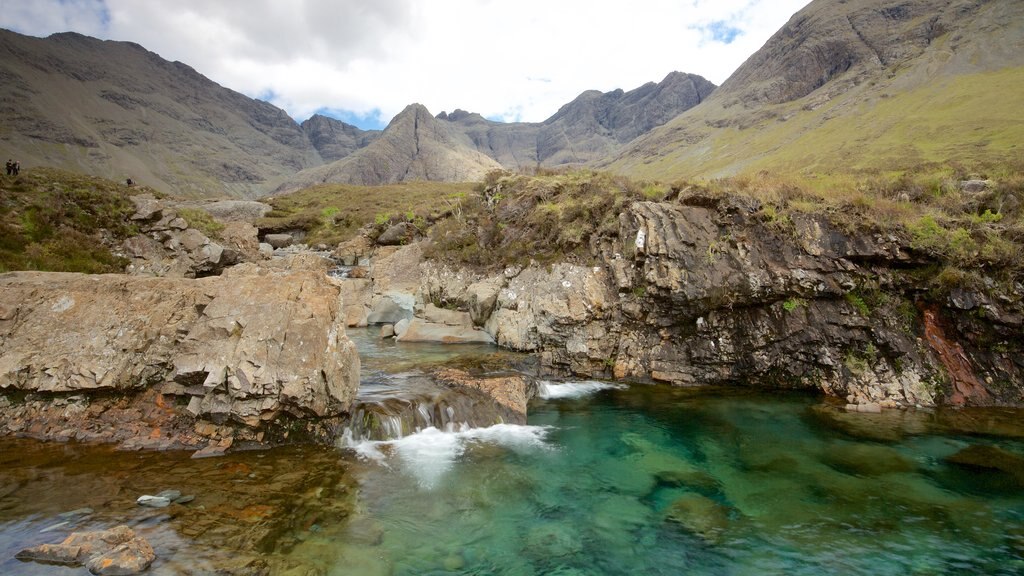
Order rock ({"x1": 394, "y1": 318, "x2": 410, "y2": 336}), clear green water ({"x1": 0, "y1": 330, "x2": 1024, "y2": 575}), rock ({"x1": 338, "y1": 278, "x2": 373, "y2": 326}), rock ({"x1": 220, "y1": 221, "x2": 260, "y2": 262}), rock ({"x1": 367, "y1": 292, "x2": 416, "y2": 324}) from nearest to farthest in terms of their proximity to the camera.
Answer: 1. clear green water ({"x1": 0, "y1": 330, "x2": 1024, "y2": 575})
2. rock ({"x1": 394, "y1": 318, "x2": 410, "y2": 336})
3. rock ({"x1": 338, "y1": 278, "x2": 373, "y2": 326})
4. rock ({"x1": 367, "y1": 292, "x2": 416, "y2": 324})
5. rock ({"x1": 220, "y1": 221, "x2": 260, "y2": 262})

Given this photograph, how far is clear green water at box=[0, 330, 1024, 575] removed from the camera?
6.66 m

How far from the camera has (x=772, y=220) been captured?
1591 cm

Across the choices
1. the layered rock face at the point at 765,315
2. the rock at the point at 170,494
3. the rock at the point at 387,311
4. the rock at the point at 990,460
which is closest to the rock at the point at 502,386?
the layered rock face at the point at 765,315

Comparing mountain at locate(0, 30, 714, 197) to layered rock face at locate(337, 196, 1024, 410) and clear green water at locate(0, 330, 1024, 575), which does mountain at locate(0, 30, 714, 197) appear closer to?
layered rock face at locate(337, 196, 1024, 410)

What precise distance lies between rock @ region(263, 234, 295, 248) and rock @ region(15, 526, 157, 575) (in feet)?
143

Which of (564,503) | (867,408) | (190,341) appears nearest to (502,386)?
(564,503)

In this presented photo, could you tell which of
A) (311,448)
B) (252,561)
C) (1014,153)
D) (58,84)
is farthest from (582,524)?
(58,84)

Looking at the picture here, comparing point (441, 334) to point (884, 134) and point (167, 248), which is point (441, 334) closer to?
point (167, 248)

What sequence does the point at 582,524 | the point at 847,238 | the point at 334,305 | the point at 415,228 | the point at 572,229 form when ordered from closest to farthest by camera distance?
the point at 582,524
the point at 334,305
the point at 847,238
the point at 572,229
the point at 415,228

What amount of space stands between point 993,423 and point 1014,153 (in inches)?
1790

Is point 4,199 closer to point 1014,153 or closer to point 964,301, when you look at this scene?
point 964,301

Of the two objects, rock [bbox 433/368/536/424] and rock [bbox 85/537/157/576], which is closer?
rock [bbox 85/537/157/576]

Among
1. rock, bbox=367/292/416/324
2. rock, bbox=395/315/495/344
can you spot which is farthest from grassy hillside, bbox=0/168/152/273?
rock, bbox=395/315/495/344

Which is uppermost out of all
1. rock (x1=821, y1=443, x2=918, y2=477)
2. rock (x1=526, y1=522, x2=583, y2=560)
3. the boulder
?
the boulder
